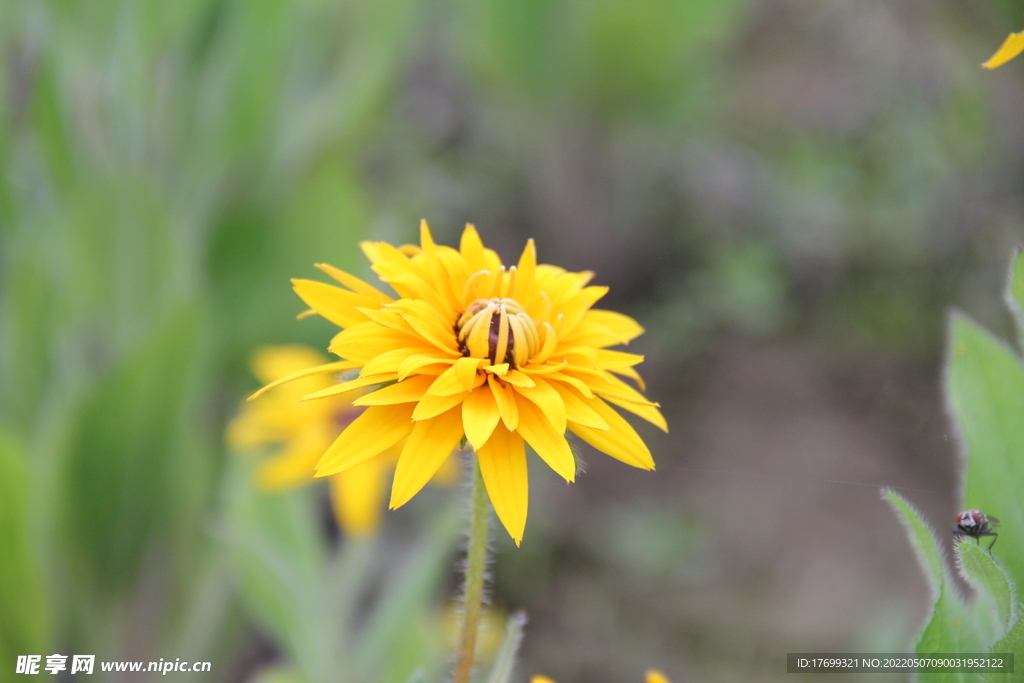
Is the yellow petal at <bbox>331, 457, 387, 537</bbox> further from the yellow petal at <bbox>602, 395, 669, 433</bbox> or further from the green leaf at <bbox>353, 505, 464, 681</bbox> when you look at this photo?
the yellow petal at <bbox>602, 395, 669, 433</bbox>

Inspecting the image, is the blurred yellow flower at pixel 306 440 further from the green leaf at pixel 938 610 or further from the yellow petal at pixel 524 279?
the green leaf at pixel 938 610

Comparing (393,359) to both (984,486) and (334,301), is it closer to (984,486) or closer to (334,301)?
(334,301)

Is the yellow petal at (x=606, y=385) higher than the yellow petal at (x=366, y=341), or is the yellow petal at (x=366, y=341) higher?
the yellow petal at (x=366, y=341)

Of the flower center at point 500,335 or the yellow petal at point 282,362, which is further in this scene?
the yellow petal at point 282,362

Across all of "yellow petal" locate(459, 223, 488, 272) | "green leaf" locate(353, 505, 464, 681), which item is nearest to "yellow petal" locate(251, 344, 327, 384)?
"green leaf" locate(353, 505, 464, 681)

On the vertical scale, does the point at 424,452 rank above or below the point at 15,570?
above

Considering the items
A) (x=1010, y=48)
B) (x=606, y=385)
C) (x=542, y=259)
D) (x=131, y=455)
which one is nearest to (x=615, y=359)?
(x=606, y=385)

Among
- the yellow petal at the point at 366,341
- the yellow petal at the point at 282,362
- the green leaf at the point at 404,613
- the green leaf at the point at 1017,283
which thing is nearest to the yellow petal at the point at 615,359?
the yellow petal at the point at 366,341
